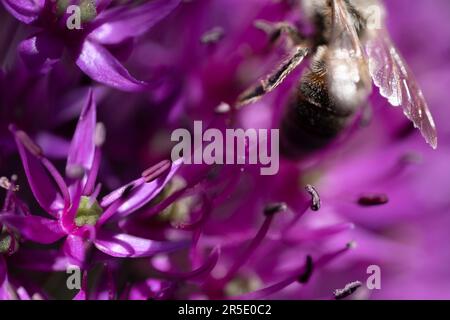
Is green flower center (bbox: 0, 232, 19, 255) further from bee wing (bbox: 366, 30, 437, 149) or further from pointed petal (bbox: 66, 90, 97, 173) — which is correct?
bee wing (bbox: 366, 30, 437, 149)

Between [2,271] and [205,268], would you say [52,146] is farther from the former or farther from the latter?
[205,268]

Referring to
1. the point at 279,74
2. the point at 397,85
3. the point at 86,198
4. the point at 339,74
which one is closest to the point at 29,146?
the point at 86,198

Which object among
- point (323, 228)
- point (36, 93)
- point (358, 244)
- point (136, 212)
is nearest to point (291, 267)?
point (323, 228)

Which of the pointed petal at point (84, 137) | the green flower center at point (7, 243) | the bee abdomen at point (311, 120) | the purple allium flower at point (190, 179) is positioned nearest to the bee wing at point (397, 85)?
the bee abdomen at point (311, 120)

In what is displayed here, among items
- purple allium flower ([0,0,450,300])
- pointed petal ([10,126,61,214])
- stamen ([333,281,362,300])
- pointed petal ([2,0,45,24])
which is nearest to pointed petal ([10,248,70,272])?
purple allium flower ([0,0,450,300])

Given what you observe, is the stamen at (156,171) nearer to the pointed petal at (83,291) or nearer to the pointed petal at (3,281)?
the pointed petal at (83,291)
